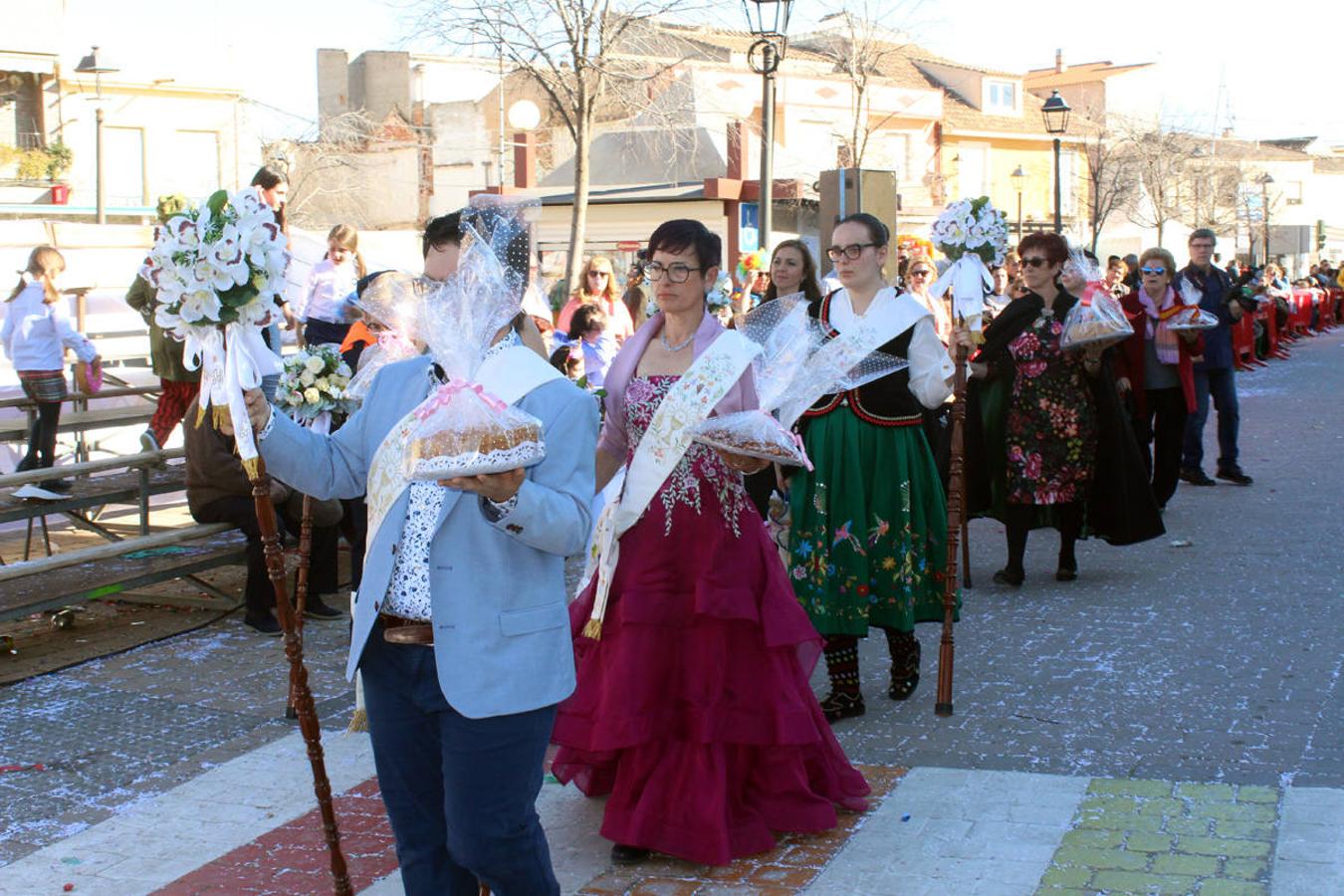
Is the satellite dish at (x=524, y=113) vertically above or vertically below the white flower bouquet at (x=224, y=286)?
above

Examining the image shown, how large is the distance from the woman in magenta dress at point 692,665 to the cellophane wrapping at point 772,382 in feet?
0.38

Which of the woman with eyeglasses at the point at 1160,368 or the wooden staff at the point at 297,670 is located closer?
the wooden staff at the point at 297,670

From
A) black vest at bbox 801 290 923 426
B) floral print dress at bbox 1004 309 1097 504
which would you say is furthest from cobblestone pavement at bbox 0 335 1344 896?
black vest at bbox 801 290 923 426

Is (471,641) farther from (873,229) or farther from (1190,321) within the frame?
(1190,321)


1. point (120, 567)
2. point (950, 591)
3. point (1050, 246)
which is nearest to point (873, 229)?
point (950, 591)

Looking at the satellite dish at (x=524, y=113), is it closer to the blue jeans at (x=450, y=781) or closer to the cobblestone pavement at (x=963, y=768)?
the cobblestone pavement at (x=963, y=768)

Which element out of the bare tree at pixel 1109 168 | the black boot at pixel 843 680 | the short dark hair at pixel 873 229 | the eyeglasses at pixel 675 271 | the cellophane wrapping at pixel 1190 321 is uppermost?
the bare tree at pixel 1109 168

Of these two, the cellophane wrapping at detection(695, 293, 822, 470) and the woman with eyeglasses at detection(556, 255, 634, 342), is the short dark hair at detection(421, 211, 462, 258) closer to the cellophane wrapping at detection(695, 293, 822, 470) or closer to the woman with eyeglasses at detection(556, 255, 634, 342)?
the cellophane wrapping at detection(695, 293, 822, 470)

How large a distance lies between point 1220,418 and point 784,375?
9.06 m

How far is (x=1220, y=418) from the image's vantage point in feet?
42.8

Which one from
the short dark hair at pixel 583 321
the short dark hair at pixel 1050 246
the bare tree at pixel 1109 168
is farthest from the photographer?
the bare tree at pixel 1109 168

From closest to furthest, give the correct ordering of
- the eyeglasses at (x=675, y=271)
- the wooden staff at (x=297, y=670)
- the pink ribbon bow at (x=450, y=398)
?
the pink ribbon bow at (x=450, y=398) < the wooden staff at (x=297, y=670) < the eyeglasses at (x=675, y=271)

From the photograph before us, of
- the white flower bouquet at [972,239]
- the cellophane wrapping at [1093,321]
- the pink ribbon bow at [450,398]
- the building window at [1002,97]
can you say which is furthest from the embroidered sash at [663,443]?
the building window at [1002,97]

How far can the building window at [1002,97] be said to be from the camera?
60.0 meters
